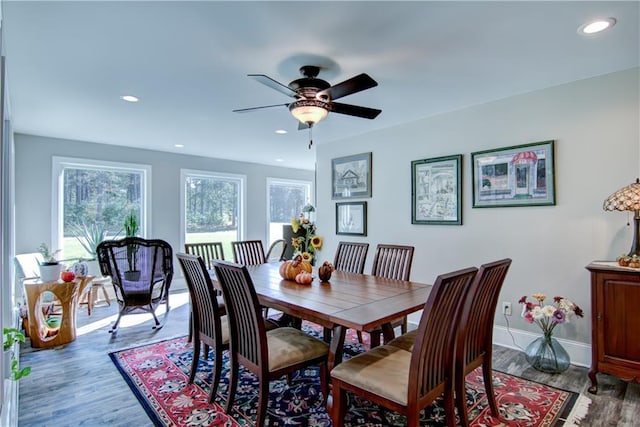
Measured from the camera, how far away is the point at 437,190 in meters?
3.91

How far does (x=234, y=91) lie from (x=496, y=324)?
132 inches

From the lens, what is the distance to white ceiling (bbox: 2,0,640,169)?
196 centimetres

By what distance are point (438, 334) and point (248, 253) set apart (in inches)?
110

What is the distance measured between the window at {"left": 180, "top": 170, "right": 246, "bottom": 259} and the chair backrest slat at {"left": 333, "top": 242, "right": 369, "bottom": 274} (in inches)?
145

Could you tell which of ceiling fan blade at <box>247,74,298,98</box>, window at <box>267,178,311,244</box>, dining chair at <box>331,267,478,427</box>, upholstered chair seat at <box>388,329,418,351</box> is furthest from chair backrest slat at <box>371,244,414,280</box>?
window at <box>267,178,311,244</box>

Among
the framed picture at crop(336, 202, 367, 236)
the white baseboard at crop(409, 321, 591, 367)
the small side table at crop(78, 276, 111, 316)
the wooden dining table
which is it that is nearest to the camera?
the wooden dining table

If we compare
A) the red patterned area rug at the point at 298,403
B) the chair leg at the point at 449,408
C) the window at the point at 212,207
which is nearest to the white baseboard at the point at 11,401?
the red patterned area rug at the point at 298,403

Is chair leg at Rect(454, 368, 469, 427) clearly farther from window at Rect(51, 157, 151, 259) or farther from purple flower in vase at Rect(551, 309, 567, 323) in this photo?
window at Rect(51, 157, 151, 259)

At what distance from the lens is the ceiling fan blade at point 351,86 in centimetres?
220

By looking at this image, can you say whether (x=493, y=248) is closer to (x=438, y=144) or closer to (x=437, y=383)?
(x=438, y=144)

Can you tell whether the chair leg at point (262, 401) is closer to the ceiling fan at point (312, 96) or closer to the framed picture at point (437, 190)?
the ceiling fan at point (312, 96)

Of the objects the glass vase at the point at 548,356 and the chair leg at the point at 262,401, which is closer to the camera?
the chair leg at the point at 262,401

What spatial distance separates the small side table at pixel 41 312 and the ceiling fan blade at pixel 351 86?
10.2 ft

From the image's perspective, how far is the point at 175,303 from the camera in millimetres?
5055
